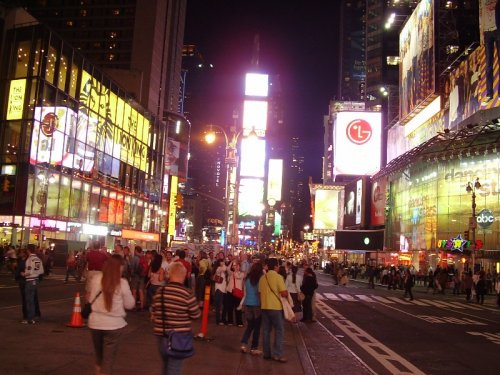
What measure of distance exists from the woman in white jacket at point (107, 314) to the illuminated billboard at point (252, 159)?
2443 inches

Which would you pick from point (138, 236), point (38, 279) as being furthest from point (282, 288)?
point (138, 236)

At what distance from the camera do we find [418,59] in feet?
196

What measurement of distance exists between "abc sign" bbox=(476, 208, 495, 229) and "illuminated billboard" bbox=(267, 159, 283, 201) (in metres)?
49.1

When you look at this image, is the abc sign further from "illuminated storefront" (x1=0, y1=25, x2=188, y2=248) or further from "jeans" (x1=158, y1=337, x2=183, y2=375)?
"jeans" (x1=158, y1=337, x2=183, y2=375)

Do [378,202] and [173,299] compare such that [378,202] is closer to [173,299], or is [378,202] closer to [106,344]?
[106,344]

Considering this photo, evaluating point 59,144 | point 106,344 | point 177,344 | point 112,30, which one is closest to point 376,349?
point 106,344

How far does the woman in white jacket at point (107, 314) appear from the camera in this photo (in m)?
6.20

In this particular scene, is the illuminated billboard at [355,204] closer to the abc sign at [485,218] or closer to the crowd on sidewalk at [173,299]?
the abc sign at [485,218]

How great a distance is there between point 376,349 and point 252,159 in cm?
5676

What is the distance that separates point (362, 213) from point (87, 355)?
68892 millimetres

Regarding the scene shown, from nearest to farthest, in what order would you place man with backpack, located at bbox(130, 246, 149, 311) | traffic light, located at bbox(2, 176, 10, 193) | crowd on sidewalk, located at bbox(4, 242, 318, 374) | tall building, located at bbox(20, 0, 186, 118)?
crowd on sidewalk, located at bbox(4, 242, 318, 374)
man with backpack, located at bbox(130, 246, 149, 311)
traffic light, located at bbox(2, 176, 10, 193)
tall building, located at bbox(20, 0, 186, 118)

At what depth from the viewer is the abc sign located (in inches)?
1624

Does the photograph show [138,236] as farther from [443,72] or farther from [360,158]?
[443,72]

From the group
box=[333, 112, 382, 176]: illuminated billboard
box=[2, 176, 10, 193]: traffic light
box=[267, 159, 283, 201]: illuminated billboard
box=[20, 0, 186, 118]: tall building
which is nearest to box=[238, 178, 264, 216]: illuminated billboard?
box=[333, 112, 382, 176]: illuminated billboard
